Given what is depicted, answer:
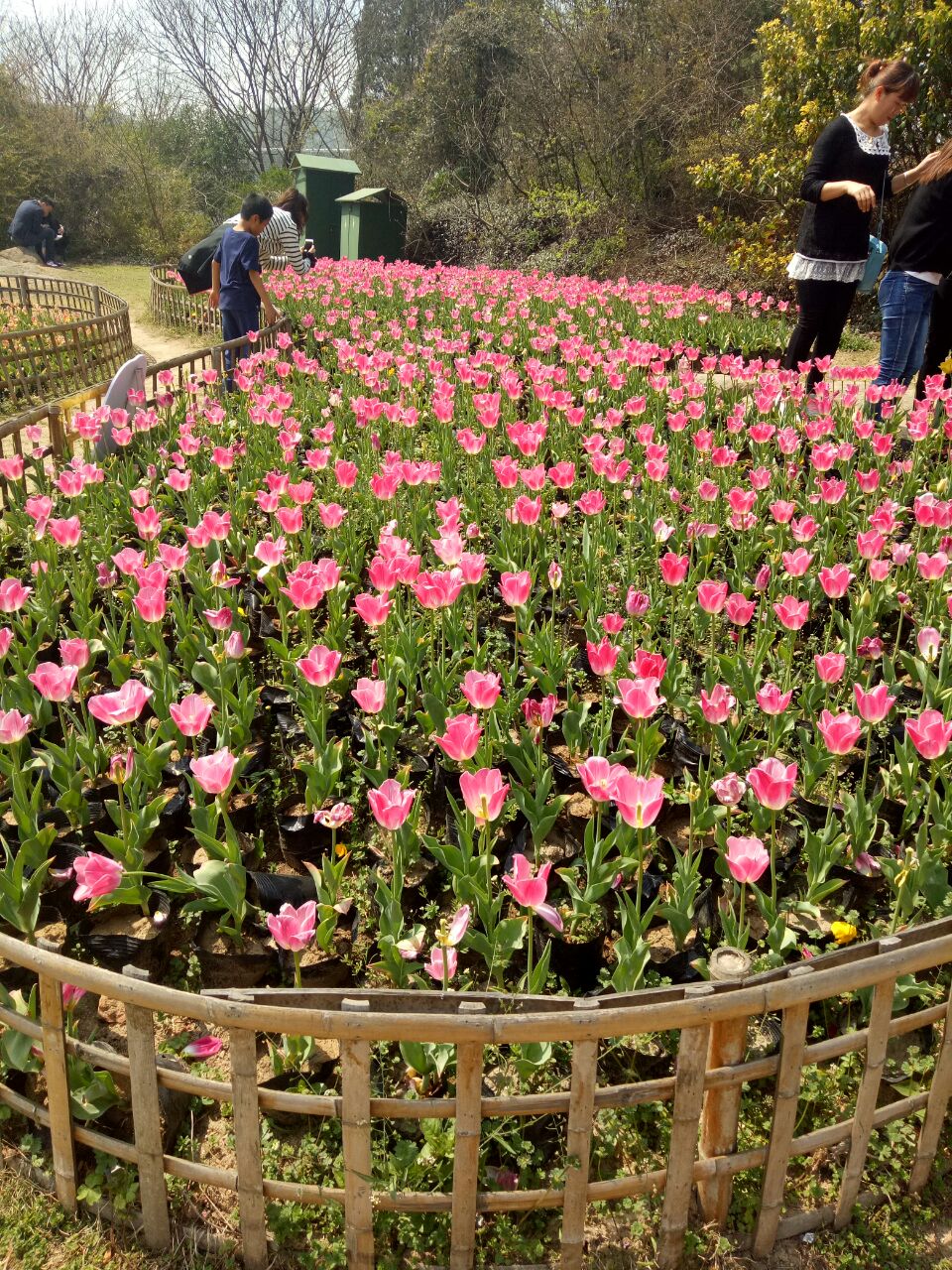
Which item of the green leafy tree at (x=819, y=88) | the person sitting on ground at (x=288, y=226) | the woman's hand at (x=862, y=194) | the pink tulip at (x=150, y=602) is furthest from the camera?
the green leafy tree at (x=819, y=88)

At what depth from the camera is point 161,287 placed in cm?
1553

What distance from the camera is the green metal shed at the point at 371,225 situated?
20.7 metres

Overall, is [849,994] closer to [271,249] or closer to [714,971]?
[714,971]

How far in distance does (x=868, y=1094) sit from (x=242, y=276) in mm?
6698

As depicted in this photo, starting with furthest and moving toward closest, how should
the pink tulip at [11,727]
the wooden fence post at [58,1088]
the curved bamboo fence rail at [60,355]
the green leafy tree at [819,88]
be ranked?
1. the green leafy tree at [819,88]
2. the curved bamboo fence rail at [60,355]
3. the pink tulip at [11,727]
4. the wooden fence post at [58,1088]

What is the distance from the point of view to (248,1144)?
1.53 metres

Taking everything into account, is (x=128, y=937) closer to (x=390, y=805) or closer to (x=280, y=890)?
(x=280, y=890)

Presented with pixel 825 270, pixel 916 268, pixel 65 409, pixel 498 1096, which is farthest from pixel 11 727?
pixel 916 268

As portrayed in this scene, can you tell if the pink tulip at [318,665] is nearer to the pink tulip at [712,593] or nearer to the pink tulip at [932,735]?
the pink tulip at [712,593]

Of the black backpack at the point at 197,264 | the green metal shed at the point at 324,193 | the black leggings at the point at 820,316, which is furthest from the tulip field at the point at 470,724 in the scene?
the green metal shed at the point at 324,193

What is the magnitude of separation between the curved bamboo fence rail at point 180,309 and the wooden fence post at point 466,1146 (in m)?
13.3

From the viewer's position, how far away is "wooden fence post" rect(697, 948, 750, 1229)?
1562mm

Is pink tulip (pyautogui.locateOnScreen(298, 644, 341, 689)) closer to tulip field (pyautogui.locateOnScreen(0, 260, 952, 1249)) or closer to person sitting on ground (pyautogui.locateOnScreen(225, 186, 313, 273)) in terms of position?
tulip field (pyautogui.locateOnScreen(0, 260, 952, 1249))

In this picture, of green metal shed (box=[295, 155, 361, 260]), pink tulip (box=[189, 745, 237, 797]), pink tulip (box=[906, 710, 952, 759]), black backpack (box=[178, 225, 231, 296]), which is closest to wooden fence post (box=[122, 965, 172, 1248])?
pink tulip (box=[189, 745, 237, 797])
